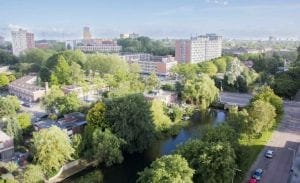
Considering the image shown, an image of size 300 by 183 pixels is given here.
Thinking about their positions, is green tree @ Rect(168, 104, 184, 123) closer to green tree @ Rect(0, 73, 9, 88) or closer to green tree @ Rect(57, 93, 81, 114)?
green tree @ Rect(57, 93, 81, 114)

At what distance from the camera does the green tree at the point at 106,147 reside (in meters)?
20.1

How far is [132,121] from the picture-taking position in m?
22.0

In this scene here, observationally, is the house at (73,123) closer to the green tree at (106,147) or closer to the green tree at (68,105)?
the green tree at (68,105)

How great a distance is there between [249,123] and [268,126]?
9.67 ft

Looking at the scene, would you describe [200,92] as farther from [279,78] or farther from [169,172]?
[169,172]

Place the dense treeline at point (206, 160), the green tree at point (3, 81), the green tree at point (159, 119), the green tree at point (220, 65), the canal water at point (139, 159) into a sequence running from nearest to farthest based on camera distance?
the dense treeline at point (206, 160)
the canal water at point (139, 159)
the green tree at point (159, 119)
the green tree at point (3, 81)
the green tree at point (220, 65)

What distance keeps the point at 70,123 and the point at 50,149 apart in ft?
23.6

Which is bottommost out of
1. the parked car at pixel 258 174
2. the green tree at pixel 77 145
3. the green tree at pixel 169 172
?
the parked car at pixel 258 174

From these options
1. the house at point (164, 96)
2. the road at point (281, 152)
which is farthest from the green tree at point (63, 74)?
the road at point (281, 152)

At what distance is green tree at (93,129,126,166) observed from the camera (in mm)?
20141

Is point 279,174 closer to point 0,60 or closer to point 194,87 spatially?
point 194,87

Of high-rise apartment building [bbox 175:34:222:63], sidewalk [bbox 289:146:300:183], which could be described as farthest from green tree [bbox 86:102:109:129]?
high-rise apartment building [bbox 175:34:222:63]

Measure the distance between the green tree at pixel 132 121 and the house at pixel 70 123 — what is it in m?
3.88

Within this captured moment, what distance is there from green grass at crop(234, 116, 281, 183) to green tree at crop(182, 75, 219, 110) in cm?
920
